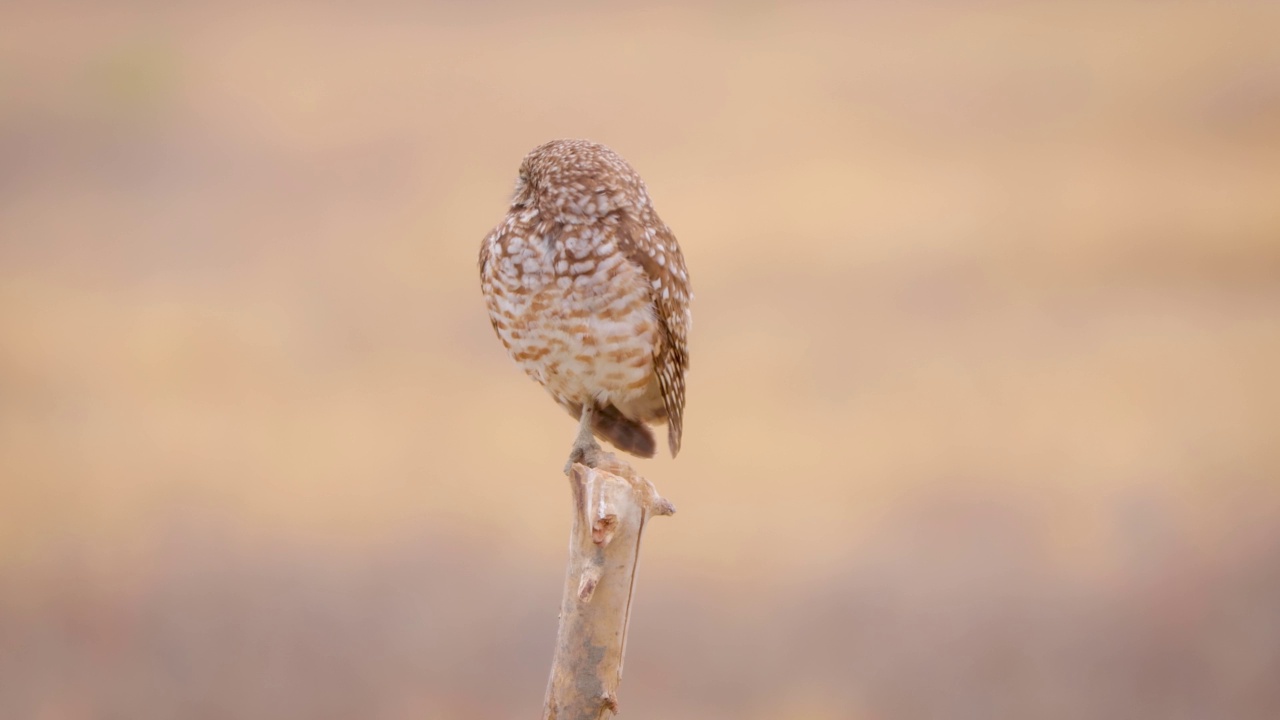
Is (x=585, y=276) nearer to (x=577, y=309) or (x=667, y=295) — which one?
(x=577, y=309)

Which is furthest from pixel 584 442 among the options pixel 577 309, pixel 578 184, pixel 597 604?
pixel 578 184

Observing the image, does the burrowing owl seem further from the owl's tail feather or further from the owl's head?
the owl's tail feather

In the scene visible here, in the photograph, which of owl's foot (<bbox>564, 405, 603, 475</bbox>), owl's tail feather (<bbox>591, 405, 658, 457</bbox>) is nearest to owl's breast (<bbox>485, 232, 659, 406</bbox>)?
owl's foot (<bbox>564, 405, 603, 475</bbox>)

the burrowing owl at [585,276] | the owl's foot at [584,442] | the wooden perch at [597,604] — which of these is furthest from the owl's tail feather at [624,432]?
the wooden perch at [597,604]

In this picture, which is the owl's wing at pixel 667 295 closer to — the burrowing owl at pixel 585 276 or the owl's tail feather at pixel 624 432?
the burrowing owl at pixel 585 276

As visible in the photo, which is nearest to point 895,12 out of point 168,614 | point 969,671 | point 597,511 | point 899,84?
point 899,84

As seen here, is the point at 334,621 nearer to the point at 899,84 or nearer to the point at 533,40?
the point at 533,40
